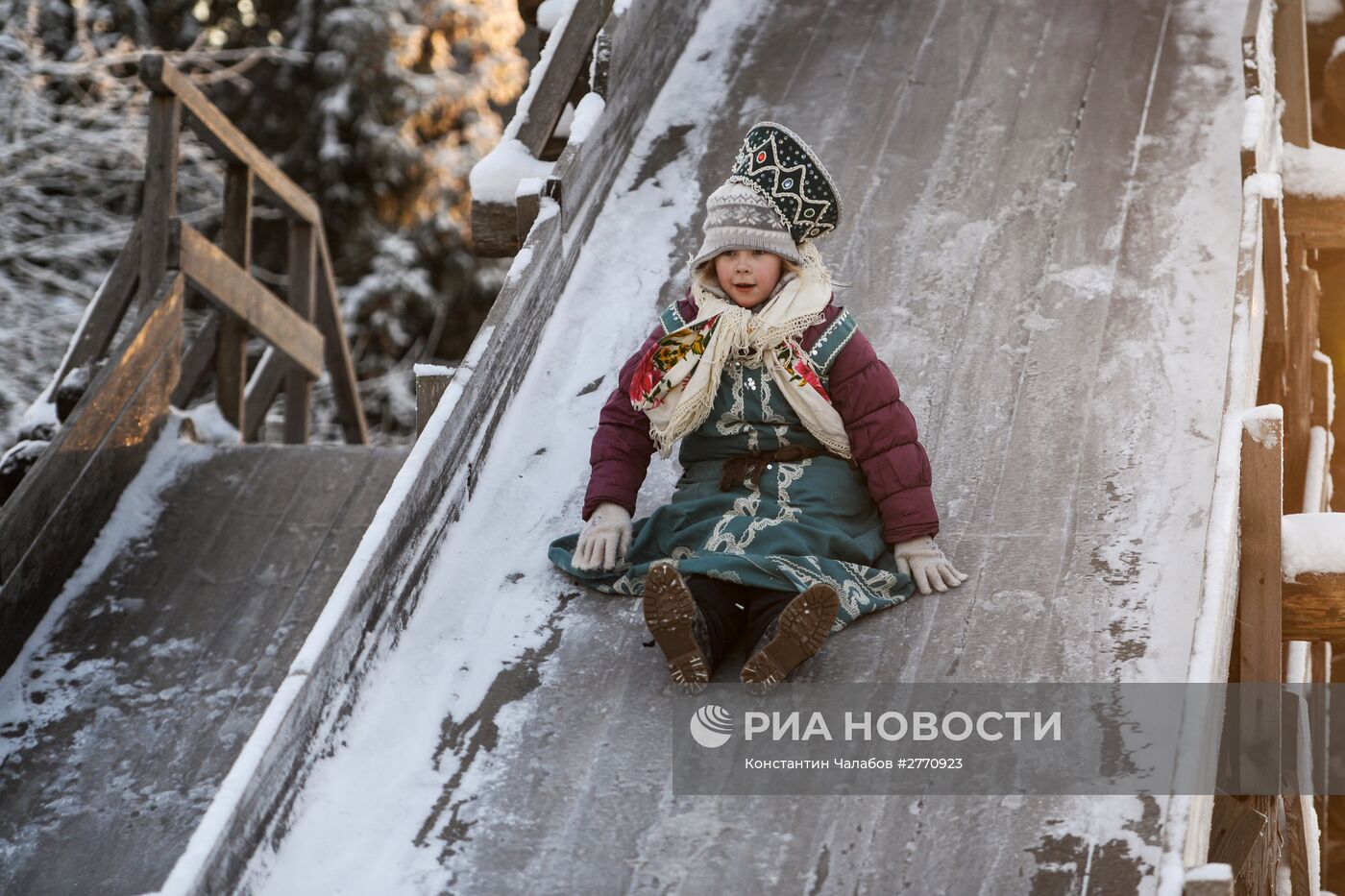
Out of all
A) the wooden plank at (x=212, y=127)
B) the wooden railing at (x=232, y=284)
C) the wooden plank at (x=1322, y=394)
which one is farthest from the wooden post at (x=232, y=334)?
the wooden plank at (x=1322, y=394)

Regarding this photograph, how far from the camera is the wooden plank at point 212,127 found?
498cm

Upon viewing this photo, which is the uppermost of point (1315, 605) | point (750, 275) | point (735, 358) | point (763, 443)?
point (750, 275)

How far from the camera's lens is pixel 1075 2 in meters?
4.91

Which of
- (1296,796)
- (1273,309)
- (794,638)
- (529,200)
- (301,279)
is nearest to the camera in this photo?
(794,638)

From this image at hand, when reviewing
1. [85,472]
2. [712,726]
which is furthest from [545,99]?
[712,726]

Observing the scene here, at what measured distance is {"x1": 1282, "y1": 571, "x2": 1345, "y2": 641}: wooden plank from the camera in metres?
3.31

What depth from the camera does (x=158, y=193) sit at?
16.7 feet

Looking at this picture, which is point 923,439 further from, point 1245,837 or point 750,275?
point 1245,837

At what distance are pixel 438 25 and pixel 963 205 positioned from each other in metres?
9.07

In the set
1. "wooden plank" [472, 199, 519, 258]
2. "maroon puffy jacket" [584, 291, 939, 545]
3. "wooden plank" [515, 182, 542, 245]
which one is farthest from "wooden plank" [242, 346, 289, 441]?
"maroon puffy jacket" [584, 291, 939, 545]

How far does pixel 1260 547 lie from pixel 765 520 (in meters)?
0.85

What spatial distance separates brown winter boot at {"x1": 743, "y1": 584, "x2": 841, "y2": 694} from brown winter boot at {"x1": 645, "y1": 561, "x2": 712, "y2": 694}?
0.08 meters

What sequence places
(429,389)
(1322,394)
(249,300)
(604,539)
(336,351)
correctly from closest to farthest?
(604,539) < (429,389) < (1322,394) < (249,300) < (336,351)

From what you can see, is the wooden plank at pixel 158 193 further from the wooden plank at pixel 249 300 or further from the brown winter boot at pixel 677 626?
the brown winter boot at pixel 677 626
